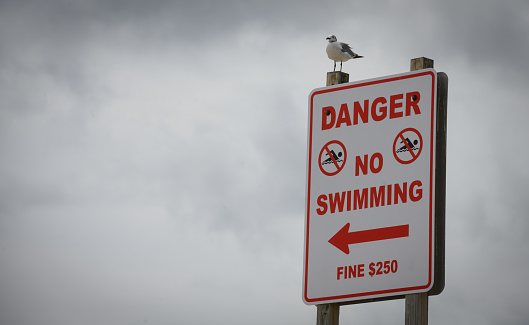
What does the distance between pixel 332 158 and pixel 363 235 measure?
84 cm

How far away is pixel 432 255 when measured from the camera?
9.04m

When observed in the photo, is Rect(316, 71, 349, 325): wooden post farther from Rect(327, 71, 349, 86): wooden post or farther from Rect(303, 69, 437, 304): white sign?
Rect(327, 71, 349, 86): wooden post

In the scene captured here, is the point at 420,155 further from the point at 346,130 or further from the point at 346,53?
the point at 346,53

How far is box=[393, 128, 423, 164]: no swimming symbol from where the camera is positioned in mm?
9367

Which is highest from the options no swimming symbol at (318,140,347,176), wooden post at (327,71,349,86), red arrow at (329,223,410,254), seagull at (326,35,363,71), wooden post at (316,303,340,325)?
seagull at (326,35,363,71)

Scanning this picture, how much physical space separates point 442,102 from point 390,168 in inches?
30.3

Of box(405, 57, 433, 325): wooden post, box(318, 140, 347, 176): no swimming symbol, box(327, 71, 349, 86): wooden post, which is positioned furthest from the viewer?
box(327, 71, 349, 86): wooden post

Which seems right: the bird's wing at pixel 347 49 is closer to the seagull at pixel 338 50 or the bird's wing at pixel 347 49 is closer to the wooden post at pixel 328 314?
the seagull at pixel 338 50

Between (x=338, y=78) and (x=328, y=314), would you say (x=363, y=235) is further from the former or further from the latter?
(x=338, y=78)

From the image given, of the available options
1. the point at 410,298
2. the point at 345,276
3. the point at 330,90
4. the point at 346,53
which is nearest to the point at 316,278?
the point at 345,276

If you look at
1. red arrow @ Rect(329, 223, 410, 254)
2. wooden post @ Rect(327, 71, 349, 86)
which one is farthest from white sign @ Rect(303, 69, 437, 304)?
wooden post @ Rect(327, 71, 349, 86)

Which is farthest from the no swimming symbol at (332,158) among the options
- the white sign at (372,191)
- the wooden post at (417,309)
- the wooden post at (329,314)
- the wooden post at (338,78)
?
the wooden post at (417,309)

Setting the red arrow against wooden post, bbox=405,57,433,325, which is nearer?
wooden post, bbox=405,57,433,325

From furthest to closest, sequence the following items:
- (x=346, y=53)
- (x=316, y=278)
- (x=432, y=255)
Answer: (x=346, y=53) → (x=316, y=278) → (x=432, y=255)
